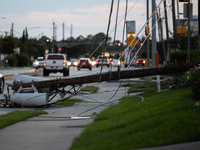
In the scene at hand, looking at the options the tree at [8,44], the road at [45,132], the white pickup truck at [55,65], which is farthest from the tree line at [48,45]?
the white pickup truck at [55,65]

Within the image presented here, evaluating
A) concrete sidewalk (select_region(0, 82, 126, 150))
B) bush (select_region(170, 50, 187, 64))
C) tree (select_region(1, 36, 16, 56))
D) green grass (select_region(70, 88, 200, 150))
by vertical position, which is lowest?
concrete sidewalk (select_region(0, 82, 126, 150))

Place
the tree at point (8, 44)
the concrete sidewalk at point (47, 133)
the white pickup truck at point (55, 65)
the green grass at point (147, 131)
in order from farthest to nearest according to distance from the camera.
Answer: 1. the tree at point (8, 44)
2. the white pickup truck at point (55, 65)
3. the concrete sidewalk at point (47, 133)
4. the green grass at point (147, 131)

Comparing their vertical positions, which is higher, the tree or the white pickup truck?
the tree

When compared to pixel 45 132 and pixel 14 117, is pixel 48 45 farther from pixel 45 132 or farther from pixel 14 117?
pixel 45 132

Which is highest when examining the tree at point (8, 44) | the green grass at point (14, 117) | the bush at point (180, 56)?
the tree at point (8, 44)

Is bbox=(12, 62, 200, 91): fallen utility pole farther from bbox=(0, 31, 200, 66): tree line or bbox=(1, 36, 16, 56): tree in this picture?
bbox=(1, 36, 16, 56): tree

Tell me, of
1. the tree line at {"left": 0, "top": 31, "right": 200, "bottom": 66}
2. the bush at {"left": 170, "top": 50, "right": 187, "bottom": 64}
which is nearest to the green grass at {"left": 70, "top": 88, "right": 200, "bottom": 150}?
the tree line at {"left": 0, "top": 31, "right": 200, "bottom": 66}

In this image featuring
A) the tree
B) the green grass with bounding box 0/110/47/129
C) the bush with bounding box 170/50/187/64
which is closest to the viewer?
the green grass with bounding box 0/110/47/129

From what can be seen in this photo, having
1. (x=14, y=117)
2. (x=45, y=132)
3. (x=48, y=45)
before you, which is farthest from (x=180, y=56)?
(x=48, y=45)

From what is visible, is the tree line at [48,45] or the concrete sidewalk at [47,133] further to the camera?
the tree line at [48,45]

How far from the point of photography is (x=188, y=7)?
23.4 m

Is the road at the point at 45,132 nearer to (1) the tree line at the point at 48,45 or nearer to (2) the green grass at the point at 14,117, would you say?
(2) the green grass at the point at 14,117

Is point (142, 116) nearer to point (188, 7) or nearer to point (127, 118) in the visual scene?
point (127, 118)

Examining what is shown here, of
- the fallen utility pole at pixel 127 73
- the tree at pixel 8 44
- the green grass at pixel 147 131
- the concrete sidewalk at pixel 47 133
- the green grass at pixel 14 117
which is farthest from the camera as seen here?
the tree at pixel 8 44
